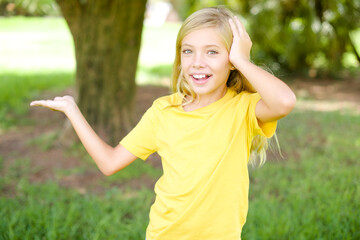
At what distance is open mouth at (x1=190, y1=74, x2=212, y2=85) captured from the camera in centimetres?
151

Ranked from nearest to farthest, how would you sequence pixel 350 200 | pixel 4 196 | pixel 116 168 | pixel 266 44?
pixel 116 168, pixel 350 200, pixel 4 196, pixel 266 44

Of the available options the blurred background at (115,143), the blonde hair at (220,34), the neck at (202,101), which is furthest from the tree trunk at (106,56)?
the neck at (202,101)

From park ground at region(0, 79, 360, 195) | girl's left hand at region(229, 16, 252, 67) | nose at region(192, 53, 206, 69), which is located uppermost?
girl's left hand at region(229, 16, 252, 67)

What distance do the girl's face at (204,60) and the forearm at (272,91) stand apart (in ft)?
0.50

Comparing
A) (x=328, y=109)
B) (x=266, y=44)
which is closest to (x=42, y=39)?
(x=266, y=44)

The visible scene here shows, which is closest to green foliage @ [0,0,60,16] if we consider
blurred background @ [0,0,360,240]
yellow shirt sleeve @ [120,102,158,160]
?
blurred background @ [0,0,360,240]

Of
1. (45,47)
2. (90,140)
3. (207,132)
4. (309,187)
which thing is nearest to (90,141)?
(90,140)

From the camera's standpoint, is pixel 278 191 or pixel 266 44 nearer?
pixel 278 191

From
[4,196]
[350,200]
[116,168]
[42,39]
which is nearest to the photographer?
[116,168]

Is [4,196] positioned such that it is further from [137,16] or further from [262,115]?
[262,115]

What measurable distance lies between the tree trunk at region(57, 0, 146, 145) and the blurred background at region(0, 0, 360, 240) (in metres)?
0.01

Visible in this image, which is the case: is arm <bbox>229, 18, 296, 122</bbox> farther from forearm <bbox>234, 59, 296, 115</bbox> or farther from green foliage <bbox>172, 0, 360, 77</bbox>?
green foliage <bbox>172, 0, 360, 77</bbox>

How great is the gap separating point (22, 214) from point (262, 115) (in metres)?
2.11

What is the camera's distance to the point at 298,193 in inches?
130
